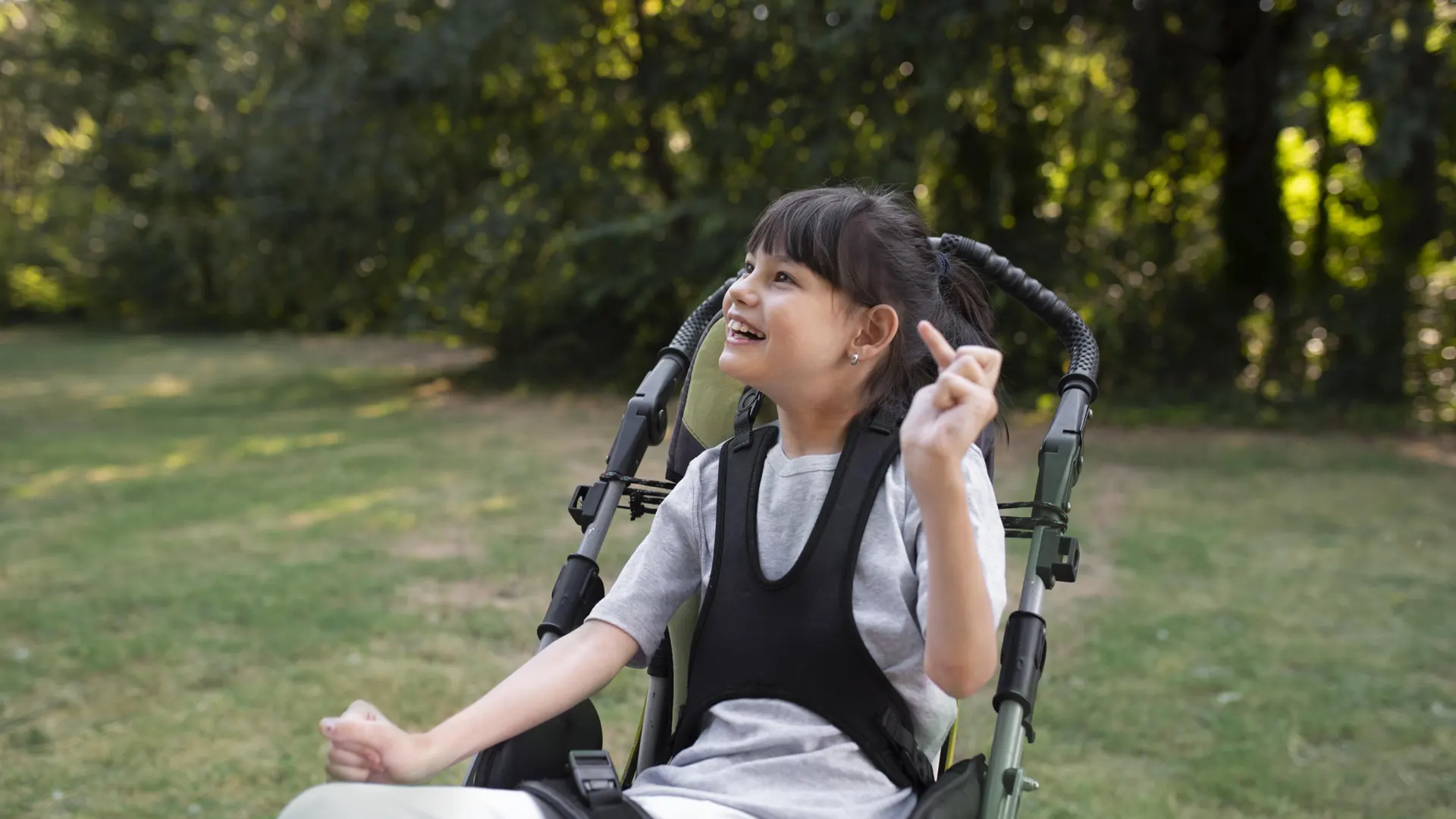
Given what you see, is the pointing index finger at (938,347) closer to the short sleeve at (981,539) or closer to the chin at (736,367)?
the short sleeve at (981,539)

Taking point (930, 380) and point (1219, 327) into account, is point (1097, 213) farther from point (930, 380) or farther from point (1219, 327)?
point (930, 380)

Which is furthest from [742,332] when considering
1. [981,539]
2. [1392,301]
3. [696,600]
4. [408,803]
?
[1392,301]

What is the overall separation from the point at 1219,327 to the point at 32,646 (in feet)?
31.7

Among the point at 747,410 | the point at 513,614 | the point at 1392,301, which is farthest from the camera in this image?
the point at 1392,301

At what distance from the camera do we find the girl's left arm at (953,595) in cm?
151

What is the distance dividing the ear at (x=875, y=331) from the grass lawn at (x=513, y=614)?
1.97m

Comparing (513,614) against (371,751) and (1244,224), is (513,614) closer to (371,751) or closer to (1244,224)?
(371,751)

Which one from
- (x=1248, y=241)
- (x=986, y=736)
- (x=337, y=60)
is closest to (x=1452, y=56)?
(x=1248, y=241)

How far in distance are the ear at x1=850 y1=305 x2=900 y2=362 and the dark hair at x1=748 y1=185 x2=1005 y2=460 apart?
0.02 m

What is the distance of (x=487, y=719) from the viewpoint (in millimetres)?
1733

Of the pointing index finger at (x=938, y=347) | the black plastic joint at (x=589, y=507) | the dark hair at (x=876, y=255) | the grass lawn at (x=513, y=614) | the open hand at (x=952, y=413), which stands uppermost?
the dark hair at (x=876, y=255)

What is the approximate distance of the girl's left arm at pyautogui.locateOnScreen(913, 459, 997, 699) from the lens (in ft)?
4.96

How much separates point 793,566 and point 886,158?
8.73m

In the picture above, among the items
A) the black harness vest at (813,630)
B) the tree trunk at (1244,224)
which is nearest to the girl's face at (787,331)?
the black harness vest at (813,630)
